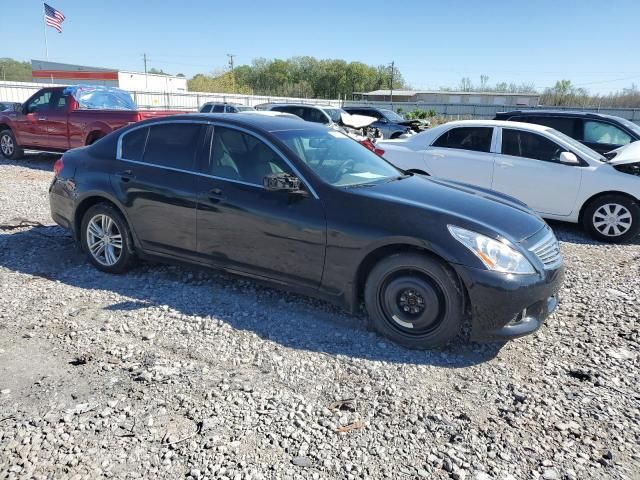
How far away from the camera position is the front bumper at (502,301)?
139 inches

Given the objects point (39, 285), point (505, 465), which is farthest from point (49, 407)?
point (505, 465)

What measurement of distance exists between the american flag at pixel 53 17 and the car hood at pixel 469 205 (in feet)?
131

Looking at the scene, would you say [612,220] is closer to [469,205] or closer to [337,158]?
[469,205]

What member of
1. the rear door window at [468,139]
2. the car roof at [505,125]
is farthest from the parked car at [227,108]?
the car roof at [505,125]

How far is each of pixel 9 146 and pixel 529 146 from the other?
1265 cm

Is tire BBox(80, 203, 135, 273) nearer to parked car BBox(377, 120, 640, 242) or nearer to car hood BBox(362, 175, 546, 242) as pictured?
car hood BBox(362, 175, 546, 242)

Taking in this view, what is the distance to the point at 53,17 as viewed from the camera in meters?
36.4

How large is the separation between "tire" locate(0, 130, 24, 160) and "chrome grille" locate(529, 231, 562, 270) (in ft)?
44.0

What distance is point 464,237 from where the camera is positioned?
12.0 ft

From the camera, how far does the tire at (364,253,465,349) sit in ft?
12.0

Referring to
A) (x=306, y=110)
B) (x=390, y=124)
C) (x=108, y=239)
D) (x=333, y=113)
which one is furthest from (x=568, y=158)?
(x=390, y=124)

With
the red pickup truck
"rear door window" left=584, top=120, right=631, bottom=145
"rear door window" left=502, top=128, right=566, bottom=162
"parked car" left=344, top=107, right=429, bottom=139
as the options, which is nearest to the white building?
"parked car" left=344, top=107, right=429, bottom=139

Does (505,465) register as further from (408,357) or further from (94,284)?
(94,284)

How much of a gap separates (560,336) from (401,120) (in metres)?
18.9
